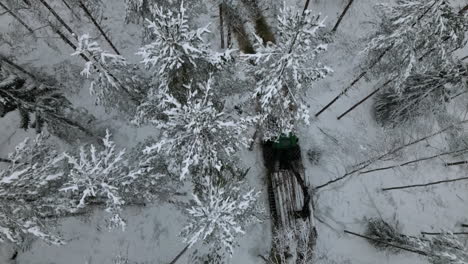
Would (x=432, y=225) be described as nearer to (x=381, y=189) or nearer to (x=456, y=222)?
(x=456, y=222)

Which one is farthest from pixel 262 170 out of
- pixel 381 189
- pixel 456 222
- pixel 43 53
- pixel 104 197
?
pixel 43 53

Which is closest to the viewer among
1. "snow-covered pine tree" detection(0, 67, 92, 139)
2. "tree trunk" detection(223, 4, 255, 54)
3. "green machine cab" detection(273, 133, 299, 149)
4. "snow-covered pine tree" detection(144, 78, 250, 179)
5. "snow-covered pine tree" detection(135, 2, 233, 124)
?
"snow-covered pine tree" detection(135, 2, 233, 124)

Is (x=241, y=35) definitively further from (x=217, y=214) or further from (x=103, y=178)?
(x=103, y=178)

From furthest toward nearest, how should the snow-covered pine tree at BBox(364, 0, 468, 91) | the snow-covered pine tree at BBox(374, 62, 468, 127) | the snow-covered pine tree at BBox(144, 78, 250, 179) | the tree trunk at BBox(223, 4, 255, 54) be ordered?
the tree trunk at BBox(223, 4, 255, 54) < the snow-covered pine tree at BBox(374, 62, 468, 127) < the snow-covered pine tree at BBox(364, 0, 468, 91) < the snow-covered pine tree at BBox(144, 78, 250, 179)

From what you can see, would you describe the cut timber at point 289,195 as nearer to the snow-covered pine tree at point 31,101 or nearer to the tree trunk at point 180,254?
the tree trunk at point 180,254

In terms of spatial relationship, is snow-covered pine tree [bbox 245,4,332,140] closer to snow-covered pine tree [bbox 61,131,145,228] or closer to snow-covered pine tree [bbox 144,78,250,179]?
snow-covered pine tree [bbox 144,78,250,179]

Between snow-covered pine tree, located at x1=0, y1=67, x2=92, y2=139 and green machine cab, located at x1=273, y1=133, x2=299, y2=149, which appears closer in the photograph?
snow-covered pine tree, located at x1=0, y1=67, x2=92, y2=139

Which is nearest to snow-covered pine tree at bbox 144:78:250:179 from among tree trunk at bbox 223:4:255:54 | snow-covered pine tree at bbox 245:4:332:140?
snow-covered pine tree at bbox 245:4:332:140

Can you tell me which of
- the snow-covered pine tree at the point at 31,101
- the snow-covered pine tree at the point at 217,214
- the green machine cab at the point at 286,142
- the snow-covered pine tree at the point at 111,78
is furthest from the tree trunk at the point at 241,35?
the snow-covered pine tree at the point at 31,101
